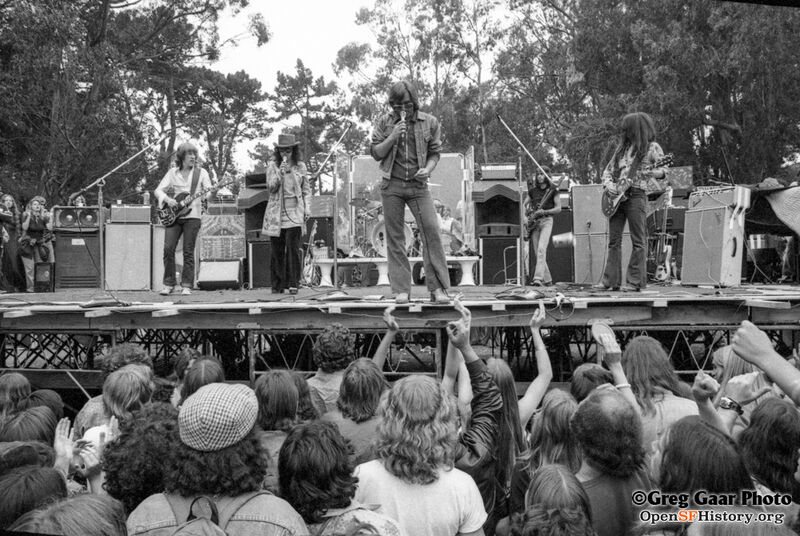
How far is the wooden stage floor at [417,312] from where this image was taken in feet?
24.2

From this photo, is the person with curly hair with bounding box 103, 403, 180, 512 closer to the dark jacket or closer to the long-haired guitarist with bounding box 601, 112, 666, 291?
the dark jacket

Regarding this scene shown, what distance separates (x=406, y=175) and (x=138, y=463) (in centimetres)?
486

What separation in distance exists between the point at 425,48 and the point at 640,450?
4119 centimetres

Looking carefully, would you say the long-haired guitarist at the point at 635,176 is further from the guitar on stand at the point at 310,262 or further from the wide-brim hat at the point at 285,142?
the guitar on stand at the point at 310,262

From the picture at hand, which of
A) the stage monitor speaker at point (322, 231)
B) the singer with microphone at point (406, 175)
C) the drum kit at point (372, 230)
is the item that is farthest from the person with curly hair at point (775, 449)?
the stage monitor speaker at point (322, 231)

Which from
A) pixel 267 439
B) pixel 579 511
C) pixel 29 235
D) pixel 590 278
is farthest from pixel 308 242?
pixel 579 511

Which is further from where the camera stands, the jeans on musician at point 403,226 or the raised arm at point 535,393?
the jeans on musician at point 403,226

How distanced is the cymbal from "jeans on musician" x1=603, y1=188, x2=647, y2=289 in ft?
30.8

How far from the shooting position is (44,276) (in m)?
15.7

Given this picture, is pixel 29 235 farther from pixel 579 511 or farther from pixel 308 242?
pixel 579 511

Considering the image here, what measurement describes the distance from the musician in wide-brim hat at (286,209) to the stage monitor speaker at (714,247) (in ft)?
16.0

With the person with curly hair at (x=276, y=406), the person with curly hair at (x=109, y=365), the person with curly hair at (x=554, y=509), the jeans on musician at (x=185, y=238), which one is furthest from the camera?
the jeans on musician at (x=185, y=238)

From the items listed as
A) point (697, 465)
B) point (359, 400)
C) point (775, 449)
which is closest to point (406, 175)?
point (359, 400)

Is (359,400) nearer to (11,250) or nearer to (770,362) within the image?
(770,362)
